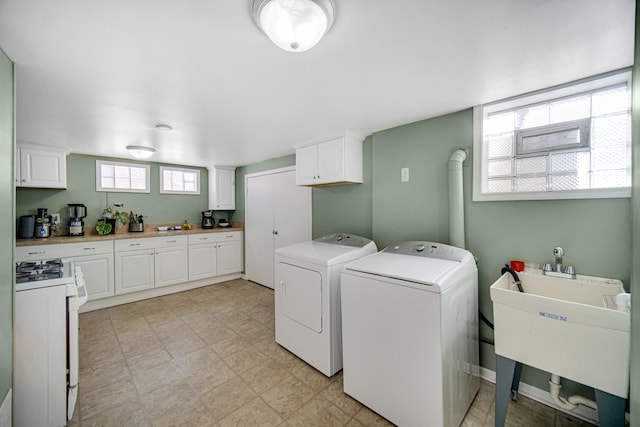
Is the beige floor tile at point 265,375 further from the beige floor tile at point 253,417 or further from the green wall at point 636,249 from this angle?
the green wall at point 636,249

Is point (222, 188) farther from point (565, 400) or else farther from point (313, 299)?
point (565, 400)

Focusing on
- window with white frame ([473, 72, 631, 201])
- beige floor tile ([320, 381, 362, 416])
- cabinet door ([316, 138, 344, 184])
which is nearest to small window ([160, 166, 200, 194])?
cabinet door ([316, 138, 344, 184])

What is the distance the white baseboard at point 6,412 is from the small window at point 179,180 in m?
3.44

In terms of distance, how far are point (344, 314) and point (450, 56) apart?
5.61 feet

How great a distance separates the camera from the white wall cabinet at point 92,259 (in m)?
2.99

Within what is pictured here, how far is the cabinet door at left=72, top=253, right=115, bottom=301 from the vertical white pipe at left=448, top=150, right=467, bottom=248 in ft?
13.6

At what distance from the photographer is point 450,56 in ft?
4.42

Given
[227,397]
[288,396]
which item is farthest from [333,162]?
[227,397]

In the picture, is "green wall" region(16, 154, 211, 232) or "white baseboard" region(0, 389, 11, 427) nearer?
"white baseboard" region(0, 389, 11, 427)

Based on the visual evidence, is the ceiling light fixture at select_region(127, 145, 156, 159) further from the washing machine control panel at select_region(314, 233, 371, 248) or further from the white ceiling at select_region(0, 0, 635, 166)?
the washing machine control panel at select_region(314, 233, 371, 248)

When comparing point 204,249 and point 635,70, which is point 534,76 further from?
point 204,249

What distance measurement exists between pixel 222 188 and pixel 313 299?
3393 millimetres

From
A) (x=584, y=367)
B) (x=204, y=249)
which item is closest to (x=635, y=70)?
(x=584, y=367)

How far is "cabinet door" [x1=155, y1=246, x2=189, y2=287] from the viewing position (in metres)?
3.79
